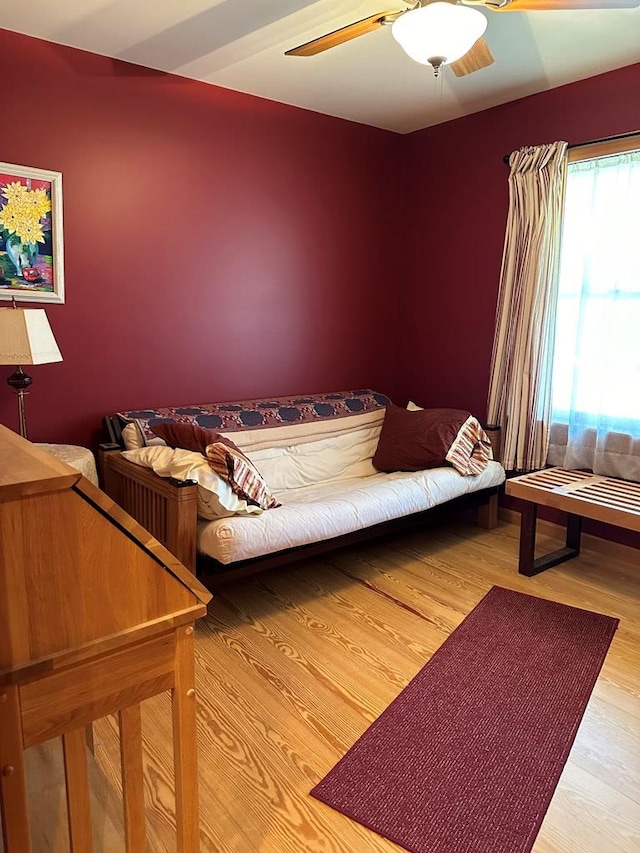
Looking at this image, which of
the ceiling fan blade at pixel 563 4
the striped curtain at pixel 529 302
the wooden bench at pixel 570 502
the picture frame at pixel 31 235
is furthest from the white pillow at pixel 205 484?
the ceiling fan blade at pixel 563 4

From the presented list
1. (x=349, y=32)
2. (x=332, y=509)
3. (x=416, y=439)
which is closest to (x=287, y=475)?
(x=332, y=509)

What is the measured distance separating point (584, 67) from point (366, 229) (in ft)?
5.21

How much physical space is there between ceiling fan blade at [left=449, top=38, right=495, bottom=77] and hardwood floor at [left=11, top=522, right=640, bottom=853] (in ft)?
7.45

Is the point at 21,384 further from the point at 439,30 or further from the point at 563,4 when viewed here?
the point at 563,4

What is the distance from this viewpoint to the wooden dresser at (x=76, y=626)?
932mm

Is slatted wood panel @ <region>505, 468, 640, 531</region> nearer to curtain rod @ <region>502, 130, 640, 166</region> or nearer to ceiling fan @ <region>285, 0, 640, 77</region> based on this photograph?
curtain rod @ <region>502, 130, 640, 166</region>

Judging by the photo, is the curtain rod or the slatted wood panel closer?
the slatted wood panel

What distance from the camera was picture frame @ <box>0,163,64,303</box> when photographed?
2.80 meters

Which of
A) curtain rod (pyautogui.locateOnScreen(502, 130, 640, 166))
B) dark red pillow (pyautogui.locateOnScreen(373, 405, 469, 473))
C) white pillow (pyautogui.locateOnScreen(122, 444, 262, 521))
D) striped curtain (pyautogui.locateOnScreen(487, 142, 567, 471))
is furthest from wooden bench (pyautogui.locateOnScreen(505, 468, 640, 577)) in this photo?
curtain rod (pyautogui.locateOnScreen(502, 130, 640, 166))

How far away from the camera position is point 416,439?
3.50 m

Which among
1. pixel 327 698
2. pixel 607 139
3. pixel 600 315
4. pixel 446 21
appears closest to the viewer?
pixel 446 21

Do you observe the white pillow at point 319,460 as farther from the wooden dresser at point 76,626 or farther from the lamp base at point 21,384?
the wooden dresser at point 76,626

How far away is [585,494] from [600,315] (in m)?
1.01

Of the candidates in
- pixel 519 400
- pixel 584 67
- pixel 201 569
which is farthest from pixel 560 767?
pixel 584 67
